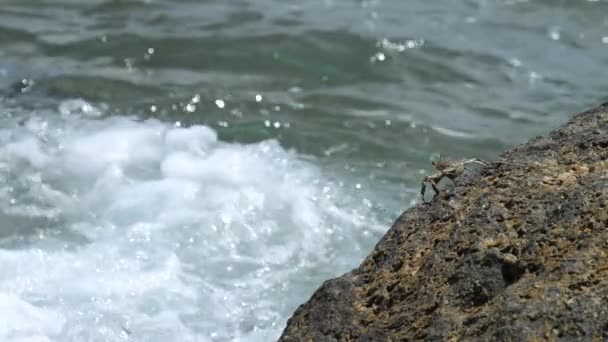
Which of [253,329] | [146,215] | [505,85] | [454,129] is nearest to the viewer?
[253,329]

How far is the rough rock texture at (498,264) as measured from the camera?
6.64 feet

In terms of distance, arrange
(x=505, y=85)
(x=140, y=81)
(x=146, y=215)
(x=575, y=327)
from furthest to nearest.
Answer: (x=505, y=85) < (x=140, y=81) < (x=146, y=215) < (x=575, y=327)

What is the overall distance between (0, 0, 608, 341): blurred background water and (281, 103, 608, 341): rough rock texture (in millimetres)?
1269

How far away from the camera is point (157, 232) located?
15.0 ft

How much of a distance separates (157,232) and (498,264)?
2587 mm

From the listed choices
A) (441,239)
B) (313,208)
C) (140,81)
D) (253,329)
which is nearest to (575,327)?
(441,239)

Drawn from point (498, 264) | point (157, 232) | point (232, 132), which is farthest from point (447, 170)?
point (232, 132)

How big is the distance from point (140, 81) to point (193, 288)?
2884 mm

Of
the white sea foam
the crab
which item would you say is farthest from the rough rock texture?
the white sea foam

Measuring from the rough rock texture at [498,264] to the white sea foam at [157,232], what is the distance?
4.16ft

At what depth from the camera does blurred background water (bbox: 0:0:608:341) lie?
4066mm

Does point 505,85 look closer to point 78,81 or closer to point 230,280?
point 78,81

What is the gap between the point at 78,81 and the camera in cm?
657

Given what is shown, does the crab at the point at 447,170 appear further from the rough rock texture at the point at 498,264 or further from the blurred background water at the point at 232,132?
the blurred background water at the point at 232,132
